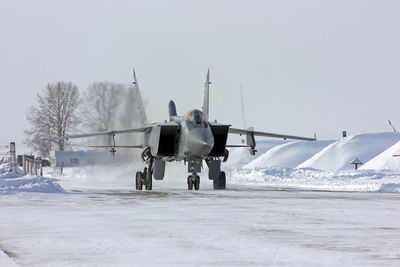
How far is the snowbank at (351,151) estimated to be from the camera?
5481 centimetres

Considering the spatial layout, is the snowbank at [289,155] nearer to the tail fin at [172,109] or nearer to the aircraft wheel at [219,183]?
the tail fin at [172,109]

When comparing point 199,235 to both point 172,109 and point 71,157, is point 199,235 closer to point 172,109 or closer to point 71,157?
point 172,109

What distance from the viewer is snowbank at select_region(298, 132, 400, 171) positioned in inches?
2158

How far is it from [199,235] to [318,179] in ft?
84.3

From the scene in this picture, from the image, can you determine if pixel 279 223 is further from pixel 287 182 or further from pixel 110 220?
pixel 287 182

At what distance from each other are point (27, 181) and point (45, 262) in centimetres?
1520

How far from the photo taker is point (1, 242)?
334 inches

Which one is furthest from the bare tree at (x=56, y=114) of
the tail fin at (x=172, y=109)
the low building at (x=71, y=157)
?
the tail fin at (x=172, y=109)

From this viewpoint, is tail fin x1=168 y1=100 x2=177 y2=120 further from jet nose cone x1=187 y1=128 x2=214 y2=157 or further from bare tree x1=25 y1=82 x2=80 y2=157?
bare tree x1=25 y1=82 x2=80 y2=157

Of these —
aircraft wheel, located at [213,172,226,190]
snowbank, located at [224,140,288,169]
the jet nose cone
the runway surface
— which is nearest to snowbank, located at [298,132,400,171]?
snowbank, located at [224,140,288,169]

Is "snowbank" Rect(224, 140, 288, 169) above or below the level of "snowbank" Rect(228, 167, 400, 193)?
above

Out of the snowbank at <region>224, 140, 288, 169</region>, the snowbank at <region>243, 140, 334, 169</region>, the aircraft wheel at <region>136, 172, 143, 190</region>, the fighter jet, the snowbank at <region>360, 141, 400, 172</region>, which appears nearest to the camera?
the fighter jet

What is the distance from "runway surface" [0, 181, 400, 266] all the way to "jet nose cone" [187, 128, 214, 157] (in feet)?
27.3

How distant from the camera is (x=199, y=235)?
9.12 meters
